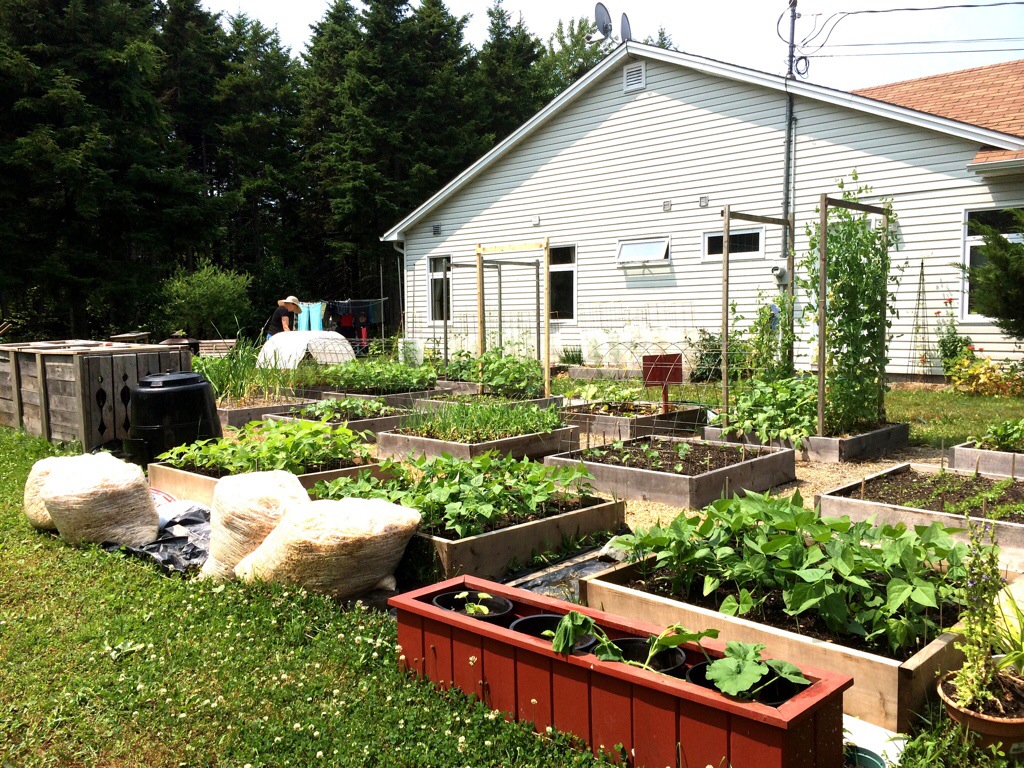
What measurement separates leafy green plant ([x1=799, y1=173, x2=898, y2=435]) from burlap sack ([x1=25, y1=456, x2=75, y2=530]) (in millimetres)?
6018

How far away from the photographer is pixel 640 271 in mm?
14398

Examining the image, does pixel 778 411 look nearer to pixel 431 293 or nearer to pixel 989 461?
pixel 989 461

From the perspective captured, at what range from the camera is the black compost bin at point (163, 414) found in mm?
6273

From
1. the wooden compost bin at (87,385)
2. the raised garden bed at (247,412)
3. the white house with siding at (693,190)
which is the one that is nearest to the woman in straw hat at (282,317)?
the white house with siding at (693,190)

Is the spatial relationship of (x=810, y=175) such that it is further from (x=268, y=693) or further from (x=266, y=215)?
(x=266, y=215)

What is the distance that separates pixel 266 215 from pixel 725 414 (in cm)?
2795

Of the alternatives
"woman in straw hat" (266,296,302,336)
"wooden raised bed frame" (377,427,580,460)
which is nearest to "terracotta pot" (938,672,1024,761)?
"wooden raised bed frame" (377,427,580,460)

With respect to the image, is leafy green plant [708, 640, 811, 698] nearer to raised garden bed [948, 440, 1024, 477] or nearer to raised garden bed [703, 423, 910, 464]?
raised garden bed [948, 440, 1024, 477]

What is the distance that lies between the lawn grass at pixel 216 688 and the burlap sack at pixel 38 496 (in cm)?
84

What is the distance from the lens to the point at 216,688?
2.90 meters

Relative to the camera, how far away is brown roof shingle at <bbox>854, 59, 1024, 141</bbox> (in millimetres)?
11500

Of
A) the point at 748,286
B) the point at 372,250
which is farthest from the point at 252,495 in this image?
the point at 372,250

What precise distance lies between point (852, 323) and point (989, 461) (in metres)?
2.04

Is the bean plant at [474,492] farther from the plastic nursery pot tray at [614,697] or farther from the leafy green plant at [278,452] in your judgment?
the plastic nursery pot tray at [614,697]
